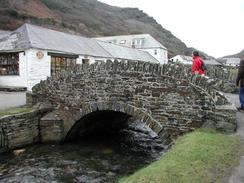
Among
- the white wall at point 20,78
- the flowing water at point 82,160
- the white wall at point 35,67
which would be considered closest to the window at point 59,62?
the white wall at point 35,67

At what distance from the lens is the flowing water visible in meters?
7.46

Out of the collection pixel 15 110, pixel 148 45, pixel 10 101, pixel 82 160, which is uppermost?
pixel 148 45

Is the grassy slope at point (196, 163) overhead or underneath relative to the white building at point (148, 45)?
underneath

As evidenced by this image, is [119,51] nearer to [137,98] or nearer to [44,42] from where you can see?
[44,42]

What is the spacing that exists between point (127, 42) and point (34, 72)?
147ft

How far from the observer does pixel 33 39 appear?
19.9 m

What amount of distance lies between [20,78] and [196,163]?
58.4 feet

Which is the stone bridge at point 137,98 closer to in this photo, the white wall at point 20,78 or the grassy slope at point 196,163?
the grassy slope at point 196,163

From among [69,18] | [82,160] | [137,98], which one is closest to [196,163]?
[137,98]

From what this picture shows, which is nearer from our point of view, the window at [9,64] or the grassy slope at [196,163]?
the grassy slope at [196,163]

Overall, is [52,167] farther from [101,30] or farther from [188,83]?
[101,30]

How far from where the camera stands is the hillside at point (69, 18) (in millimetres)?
49781

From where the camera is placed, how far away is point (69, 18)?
76250 millimetres

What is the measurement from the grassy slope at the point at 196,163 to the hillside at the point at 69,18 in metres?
43.3
